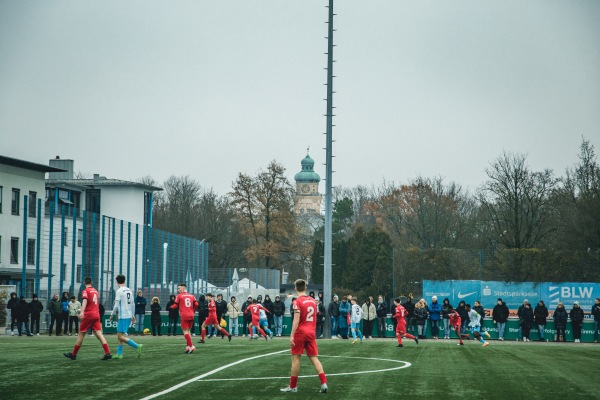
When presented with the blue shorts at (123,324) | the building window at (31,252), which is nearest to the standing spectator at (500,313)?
the blue shorts at (123,324)

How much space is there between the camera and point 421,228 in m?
80.8

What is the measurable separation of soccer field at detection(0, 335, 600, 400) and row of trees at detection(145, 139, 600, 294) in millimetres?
28458

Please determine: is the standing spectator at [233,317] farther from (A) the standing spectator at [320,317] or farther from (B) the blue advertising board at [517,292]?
(B) the blue advertising board at [517,292]

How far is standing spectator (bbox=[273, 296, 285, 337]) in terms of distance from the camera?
42469mm

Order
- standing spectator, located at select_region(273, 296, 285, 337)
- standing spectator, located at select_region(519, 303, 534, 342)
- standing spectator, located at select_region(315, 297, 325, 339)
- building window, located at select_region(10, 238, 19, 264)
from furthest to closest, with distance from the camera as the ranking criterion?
1. building window, located at select_region(10, 238, 19, 264)
2. standing spectator, located at select_region(273, 296, 285, 337)
3. standing spectator, located at select_region(519, 303, 534, 342)
4. standing spectator, located at select_region(315, 297, 325, 339)

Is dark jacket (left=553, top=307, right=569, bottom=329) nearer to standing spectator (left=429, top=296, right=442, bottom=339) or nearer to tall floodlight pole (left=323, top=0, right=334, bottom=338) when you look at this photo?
standing spectator (left=429, top=296, right=442, bottom=339)

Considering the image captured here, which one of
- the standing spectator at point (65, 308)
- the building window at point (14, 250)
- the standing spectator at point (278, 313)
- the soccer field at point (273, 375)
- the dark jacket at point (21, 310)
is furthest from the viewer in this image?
the building window at point (14, 250)

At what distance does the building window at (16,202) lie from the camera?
65.8 metres

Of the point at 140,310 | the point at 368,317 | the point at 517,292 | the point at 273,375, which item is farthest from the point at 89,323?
the point at 517,292

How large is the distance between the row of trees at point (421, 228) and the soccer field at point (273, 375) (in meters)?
28.5

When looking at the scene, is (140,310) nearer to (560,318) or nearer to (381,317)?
(381,317)

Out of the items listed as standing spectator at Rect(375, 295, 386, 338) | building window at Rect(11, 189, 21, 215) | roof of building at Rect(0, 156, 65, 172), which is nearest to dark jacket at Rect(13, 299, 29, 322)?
standing spectator at Rect(375, 295, 386, 338)

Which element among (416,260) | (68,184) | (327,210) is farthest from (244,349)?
(68,184)

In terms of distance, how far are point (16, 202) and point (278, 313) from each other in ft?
100
